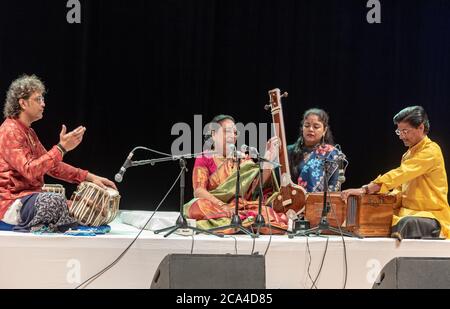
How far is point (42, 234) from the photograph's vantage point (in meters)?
4.11

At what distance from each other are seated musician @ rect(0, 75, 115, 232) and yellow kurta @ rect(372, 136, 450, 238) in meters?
2.24

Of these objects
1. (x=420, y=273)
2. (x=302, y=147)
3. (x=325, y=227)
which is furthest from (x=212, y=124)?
(x=420, y=273)

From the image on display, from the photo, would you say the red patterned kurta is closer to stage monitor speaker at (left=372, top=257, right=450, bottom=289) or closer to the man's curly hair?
the man's curly hair

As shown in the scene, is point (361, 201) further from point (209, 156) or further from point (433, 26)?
point (433, 26)

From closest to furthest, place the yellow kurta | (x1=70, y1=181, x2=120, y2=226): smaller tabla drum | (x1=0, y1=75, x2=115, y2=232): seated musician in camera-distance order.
A: (x1=0, y1=75, x2=115, y2=232): seated musician → (x1=70, y1=181, x2=120, y2=226): smaller tabla drum → the yellow kurta

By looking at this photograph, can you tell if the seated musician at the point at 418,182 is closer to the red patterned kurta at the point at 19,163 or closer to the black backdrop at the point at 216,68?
the black backdrop at the point at 216,68

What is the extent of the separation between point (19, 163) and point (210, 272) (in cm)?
170

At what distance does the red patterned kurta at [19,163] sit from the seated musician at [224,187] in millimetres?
1144

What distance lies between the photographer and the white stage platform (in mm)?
4016

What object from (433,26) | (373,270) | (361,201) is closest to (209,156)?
(361,201)

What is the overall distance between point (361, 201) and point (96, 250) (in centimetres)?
200

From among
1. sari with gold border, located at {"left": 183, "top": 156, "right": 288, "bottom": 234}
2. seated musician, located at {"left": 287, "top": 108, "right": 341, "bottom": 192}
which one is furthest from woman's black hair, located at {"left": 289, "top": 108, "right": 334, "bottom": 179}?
sari with gold border, located at {"left": 183, "top": 156, "right": 288, "bottom": 234}
